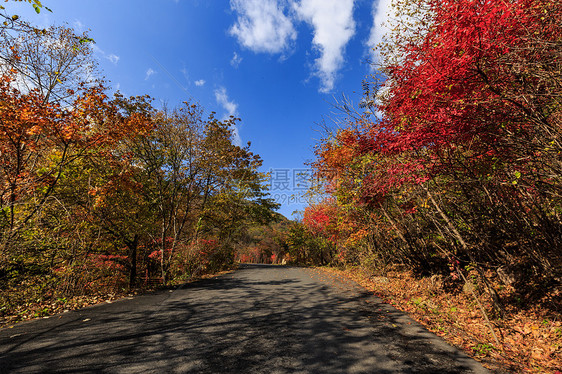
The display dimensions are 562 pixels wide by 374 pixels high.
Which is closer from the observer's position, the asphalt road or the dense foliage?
the asphalt road

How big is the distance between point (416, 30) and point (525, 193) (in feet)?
16.2

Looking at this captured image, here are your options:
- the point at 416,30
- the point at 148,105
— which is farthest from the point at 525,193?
the point at 148,105

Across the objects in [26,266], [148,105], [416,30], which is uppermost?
A: [148,105]

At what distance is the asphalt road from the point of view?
3.25 m

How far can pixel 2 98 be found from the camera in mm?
6156

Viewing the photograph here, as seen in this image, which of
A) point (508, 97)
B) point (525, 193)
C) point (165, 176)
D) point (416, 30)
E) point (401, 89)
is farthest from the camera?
point (165, 176)

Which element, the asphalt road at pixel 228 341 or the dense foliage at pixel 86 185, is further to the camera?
the dense foliage at pixel 86 185

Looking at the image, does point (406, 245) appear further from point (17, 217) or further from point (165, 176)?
point (17, 217)

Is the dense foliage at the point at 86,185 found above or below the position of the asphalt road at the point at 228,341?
above

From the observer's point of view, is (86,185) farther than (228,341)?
Yes

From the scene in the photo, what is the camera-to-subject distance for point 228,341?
410cm

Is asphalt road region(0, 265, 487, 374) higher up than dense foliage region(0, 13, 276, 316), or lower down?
lower down

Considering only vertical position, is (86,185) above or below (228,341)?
above

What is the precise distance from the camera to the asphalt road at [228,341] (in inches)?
128
